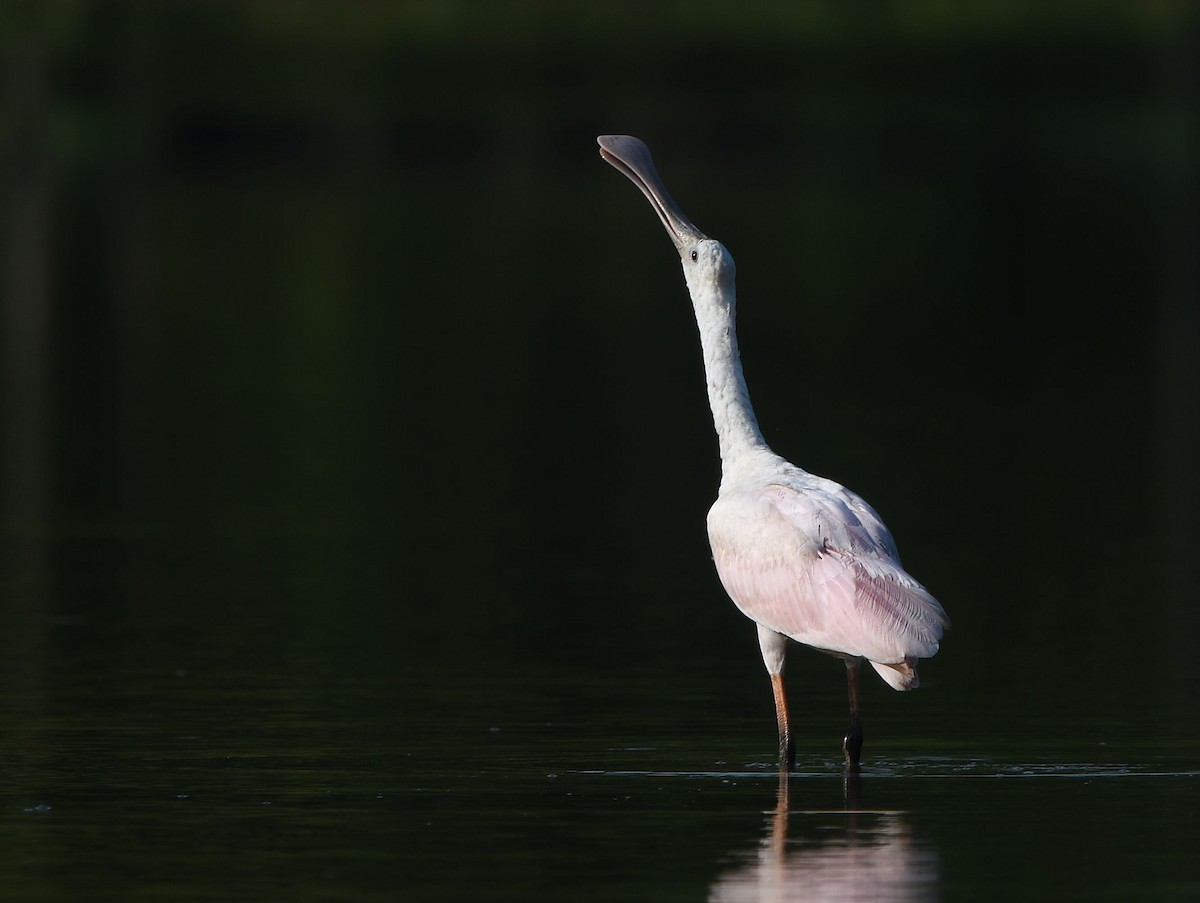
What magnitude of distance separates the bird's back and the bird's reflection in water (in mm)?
599

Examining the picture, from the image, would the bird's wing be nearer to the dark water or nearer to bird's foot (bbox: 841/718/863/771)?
bird's foot (bbox: 841/718/863/771)

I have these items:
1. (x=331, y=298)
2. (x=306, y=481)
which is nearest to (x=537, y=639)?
(x=306, y=481)

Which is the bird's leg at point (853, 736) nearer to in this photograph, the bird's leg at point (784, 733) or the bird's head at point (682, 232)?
the bird's leg at point (784, 733)

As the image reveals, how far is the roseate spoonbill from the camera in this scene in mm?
10617

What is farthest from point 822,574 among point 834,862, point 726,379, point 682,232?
point 682,232

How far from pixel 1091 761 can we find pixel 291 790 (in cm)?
Result: 283

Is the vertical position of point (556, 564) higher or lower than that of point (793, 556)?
lower

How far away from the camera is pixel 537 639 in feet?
47.9

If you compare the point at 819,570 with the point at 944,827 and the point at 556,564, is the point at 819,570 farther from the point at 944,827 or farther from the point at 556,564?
the point at 556,564

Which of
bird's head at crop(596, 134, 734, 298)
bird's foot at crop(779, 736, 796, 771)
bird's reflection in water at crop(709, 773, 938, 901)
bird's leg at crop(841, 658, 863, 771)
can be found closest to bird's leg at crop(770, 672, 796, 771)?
bird's foot at crop(779, 736, 796, 771)

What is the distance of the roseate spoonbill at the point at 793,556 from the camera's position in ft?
Result: 34.8

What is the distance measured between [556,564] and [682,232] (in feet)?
18.5

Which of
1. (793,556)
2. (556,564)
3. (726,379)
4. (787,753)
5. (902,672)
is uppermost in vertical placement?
(726,379)

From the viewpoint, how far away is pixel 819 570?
1092 cm
